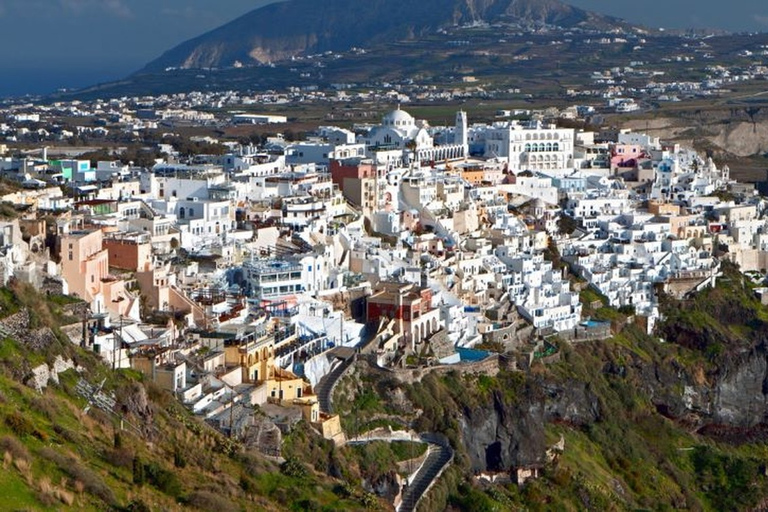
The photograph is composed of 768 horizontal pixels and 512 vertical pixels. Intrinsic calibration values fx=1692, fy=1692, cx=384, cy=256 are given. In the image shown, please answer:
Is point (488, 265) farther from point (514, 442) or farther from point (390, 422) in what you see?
point (390, 422)

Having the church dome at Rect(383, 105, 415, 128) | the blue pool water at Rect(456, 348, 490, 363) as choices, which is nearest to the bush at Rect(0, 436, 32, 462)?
the blue pool water at Rect(456, 348, 490, 363)

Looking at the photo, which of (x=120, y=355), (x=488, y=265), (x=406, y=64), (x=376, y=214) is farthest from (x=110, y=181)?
(x=406, y=64)

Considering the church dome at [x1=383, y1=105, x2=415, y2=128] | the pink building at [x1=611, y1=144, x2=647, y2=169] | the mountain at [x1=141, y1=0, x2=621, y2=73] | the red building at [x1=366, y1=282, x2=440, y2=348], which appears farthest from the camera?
the mountain at [x1=141, y1=0, x2=621, y2=73]

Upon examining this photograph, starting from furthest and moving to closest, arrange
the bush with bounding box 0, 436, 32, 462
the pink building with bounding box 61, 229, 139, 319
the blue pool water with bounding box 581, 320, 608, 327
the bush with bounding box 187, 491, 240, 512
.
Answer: the blue pool water with bounding box 581, 320, 608, 327, the pink building with bounding box 61, 229, 139, 319, the bush with bounding box 187, 491, 240, 512, the bush with bounding box 0, 436, 32, 462

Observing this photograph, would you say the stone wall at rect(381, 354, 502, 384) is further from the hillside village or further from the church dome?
the church dome

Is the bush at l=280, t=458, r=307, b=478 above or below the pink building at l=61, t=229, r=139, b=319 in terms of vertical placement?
below

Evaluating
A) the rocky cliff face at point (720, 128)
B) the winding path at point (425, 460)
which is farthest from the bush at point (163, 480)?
the rocky cliff face at point (720, 128)

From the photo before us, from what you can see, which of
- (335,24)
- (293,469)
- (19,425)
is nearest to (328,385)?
(293,469)

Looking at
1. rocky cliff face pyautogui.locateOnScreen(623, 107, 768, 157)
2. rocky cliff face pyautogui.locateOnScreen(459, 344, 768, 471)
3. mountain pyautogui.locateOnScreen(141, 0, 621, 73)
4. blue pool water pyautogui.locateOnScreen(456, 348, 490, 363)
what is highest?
blue pool water pyautogui.locateOnScreen(456, 348, 490, 363)
